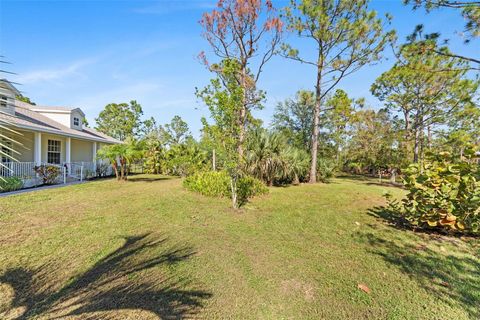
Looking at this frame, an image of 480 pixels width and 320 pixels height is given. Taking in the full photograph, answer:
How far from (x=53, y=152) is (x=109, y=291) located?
14.0 meters

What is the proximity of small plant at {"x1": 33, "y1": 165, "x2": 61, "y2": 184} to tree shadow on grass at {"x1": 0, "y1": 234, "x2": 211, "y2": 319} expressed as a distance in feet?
29.7

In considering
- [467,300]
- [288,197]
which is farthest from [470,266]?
[288,197]

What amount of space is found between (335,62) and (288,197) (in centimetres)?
1002

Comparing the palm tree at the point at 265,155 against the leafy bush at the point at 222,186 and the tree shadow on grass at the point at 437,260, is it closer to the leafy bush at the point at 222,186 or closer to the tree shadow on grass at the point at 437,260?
the leafy bush at the point at 222,186

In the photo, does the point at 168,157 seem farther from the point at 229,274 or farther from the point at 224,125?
the point at 229,274

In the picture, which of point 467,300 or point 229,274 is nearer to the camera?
point 467,300

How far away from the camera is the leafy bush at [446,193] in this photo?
14.4 ft

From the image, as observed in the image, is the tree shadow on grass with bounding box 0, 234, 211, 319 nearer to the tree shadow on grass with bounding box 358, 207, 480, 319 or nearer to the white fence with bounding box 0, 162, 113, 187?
the tree shadow on grass with bounding box 358, 207, 480, 319

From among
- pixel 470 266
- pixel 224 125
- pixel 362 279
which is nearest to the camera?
pixel 362 279

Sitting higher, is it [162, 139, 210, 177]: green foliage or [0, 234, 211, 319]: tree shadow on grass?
[162, 139, 210, 177]: green foliage

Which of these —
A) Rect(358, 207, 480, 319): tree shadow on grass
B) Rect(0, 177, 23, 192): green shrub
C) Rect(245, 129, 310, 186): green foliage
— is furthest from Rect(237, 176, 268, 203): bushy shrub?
Rect(0, 177, 23, 192): green shrub

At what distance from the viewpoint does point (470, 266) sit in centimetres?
360

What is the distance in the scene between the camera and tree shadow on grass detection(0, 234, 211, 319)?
8.49 ft

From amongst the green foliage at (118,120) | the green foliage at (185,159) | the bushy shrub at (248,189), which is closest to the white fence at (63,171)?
the green foliage at (185,159)
